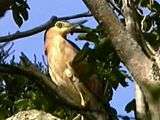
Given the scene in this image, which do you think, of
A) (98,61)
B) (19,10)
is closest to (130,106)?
(98,61)

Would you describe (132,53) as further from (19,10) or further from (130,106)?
(19,10)

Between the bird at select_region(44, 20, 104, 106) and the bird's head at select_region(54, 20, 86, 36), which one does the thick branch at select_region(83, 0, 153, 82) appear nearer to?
the bird at select_region(44, 20, 104, 106)

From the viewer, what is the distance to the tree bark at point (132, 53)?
74.2 inches

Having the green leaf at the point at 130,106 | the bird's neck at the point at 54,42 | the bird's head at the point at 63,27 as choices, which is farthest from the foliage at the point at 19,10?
the green leaf at the point at 130,106

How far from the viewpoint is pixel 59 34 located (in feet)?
15.8

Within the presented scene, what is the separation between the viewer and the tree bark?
189 cm

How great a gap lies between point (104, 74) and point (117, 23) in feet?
2.22

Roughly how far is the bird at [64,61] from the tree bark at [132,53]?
1.49m

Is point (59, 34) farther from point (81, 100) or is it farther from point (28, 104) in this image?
point (28, 104)

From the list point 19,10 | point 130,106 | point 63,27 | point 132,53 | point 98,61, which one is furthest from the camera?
point 63,27

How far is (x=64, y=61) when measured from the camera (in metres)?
4.38

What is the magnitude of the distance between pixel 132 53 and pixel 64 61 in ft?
7.80

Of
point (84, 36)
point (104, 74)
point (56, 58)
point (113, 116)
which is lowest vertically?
point (113, 116)

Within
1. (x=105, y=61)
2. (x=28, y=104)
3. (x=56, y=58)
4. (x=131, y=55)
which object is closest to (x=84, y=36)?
(x=105, y=61)
